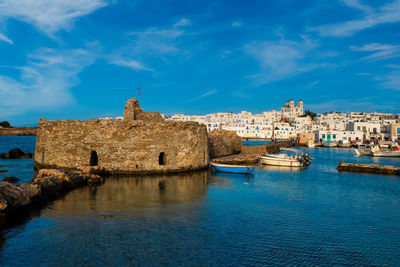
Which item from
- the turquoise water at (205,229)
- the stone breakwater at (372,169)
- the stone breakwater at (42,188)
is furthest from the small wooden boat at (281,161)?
the stone breakwater at (42,188)

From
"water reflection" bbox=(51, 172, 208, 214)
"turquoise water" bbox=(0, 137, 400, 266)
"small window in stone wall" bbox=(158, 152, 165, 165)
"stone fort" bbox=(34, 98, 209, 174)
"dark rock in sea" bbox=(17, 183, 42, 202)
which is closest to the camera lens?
"turquoise water" bbox=(0, 137, 400, 266)

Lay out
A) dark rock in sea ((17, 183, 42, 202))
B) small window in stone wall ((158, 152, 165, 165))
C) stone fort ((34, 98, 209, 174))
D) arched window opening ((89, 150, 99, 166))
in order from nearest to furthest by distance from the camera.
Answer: dark rock in sea ((17, 183, 42, 202)) < stone fort ((34, 98, 209, 174)) < arched window opening ((89, 150, 99, 166)) < small window in stone wall ((158, 152, 165, 165))

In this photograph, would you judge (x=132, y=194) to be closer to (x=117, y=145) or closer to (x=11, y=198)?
(x=11, y=198)

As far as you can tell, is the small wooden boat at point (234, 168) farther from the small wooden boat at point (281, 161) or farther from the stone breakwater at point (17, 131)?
the stone breakwater at point (17, 131)

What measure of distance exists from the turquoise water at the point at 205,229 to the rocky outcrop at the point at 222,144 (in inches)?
548

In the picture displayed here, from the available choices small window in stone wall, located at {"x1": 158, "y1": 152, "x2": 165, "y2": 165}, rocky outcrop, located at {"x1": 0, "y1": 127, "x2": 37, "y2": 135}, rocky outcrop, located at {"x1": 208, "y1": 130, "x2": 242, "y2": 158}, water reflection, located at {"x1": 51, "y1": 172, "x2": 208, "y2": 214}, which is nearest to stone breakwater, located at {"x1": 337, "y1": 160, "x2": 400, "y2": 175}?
rocky outcrop, located at {"x1": 208, "y1": 130, "x2": 242, "y2": 158}

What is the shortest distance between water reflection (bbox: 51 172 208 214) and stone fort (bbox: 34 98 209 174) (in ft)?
3.50

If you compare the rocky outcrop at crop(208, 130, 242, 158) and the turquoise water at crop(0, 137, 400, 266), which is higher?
the rocky outcrop at crop(208, 130, 242, 158)

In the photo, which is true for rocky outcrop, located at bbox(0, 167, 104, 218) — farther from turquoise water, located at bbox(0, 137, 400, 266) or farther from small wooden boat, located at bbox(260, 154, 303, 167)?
small wooden boat, located at bbox(260, 154, 303, 167)

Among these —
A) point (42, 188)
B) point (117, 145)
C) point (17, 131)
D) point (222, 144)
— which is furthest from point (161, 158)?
point (17, 131)

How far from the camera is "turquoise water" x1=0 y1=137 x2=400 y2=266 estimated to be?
6824mm

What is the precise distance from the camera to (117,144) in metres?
17.4

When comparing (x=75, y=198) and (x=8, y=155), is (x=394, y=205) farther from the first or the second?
(x=8, y=155)

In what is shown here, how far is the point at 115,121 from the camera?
1759 cm
